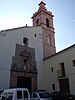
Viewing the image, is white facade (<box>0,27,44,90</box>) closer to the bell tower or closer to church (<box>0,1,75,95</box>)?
church (<box>0,1,75,95</box>)

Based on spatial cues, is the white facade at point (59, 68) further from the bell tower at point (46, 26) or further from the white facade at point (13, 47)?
the bell tower at point (46, 26)

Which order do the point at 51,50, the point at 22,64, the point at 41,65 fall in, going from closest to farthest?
the point at 22,64 → the point at 41,65 → the point at 51,50

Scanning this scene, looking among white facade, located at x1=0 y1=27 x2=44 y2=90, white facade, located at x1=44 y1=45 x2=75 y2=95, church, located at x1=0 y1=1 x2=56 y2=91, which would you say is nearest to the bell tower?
church, located at x1=0 y1=1 x2=56 y2=91

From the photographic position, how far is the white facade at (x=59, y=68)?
1769cm

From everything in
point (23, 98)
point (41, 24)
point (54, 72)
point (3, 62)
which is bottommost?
point (23, 98)

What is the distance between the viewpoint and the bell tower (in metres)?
25.1

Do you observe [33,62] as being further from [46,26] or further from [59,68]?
[46,26]

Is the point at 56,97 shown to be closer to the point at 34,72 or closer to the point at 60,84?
the point at 60,84

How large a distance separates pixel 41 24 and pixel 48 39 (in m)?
2.98

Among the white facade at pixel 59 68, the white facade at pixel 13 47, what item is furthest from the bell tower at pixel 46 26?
the white facade at pixel 59 68

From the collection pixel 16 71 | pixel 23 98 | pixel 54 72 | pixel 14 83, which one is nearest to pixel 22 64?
pixel 16 71

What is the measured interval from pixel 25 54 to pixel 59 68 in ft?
17.6

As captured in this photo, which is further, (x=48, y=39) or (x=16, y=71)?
(x=48, y=39)

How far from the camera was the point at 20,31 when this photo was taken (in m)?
22.0
